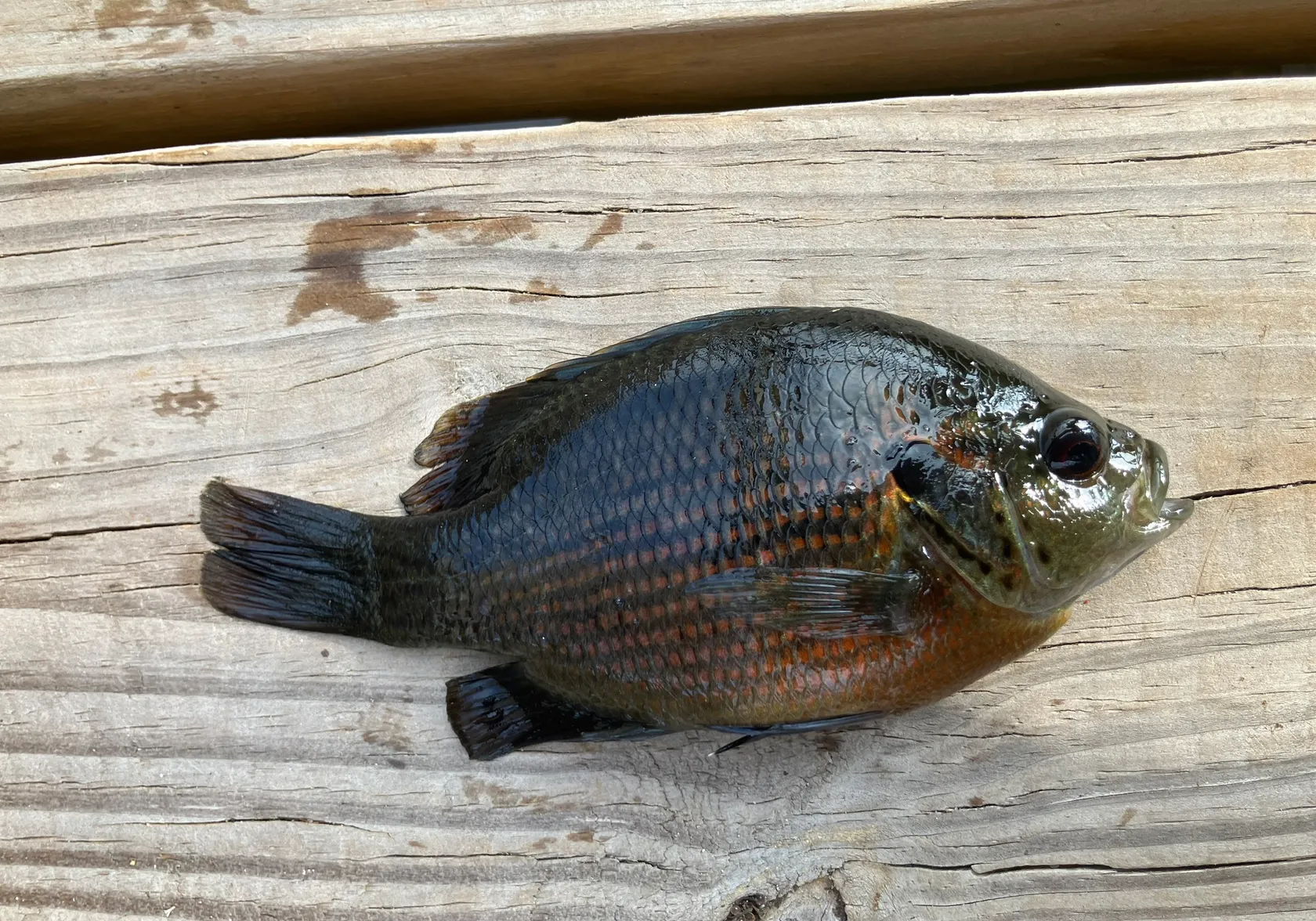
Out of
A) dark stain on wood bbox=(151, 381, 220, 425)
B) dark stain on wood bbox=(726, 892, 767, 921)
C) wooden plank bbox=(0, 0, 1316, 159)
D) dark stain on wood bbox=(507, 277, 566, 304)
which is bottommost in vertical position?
dark stain on wood bbox=(726, 892, 767, 921)

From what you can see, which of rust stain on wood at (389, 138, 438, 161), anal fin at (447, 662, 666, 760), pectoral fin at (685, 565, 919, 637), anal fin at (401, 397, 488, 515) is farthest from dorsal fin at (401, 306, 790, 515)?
rust stain on wood at (389, 138, 438, 161)

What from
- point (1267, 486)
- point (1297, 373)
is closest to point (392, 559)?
point (1267, 486)

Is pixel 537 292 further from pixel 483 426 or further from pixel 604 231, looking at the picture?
pixel 483 426

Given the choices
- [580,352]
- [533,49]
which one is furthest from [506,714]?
[533,49]

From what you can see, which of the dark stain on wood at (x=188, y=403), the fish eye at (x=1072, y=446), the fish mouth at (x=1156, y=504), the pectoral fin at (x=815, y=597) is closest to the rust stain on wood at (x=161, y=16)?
the dark stain on wood at (x=188, y=403)

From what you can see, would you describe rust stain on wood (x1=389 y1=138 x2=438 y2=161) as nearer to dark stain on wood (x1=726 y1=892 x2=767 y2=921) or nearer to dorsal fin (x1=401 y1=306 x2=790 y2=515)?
dorsal fin (x1=401 y1=306 x2=790 y2=515)

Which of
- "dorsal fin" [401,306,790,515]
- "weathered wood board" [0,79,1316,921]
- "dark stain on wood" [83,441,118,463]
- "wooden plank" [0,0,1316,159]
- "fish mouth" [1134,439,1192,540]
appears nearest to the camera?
"fish mouth" [1134,439,1192,540]

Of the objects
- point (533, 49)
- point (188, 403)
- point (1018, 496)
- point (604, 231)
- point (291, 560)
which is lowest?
point (291, 560)
